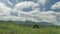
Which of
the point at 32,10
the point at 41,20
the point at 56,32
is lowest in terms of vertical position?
the point at 56,32

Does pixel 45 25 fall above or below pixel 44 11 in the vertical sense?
below

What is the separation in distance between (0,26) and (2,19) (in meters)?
0.10

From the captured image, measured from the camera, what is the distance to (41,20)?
2131 millimetres

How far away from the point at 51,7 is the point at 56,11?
0.29 feet

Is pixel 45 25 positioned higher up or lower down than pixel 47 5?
lower down

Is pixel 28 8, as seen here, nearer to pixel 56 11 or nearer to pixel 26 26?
pixel 26 26

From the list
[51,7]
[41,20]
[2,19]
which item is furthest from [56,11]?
[2,19]

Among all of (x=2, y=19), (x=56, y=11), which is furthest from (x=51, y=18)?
(x=2, y=19)

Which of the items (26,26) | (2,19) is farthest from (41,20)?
(2,19)

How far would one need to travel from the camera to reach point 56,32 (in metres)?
2.07

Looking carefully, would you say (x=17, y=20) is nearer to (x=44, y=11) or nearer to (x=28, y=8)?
(x=28, y=8)

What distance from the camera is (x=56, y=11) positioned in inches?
83.9

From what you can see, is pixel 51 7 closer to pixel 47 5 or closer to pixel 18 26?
pixel 47 5

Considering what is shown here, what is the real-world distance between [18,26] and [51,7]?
1.71ft
